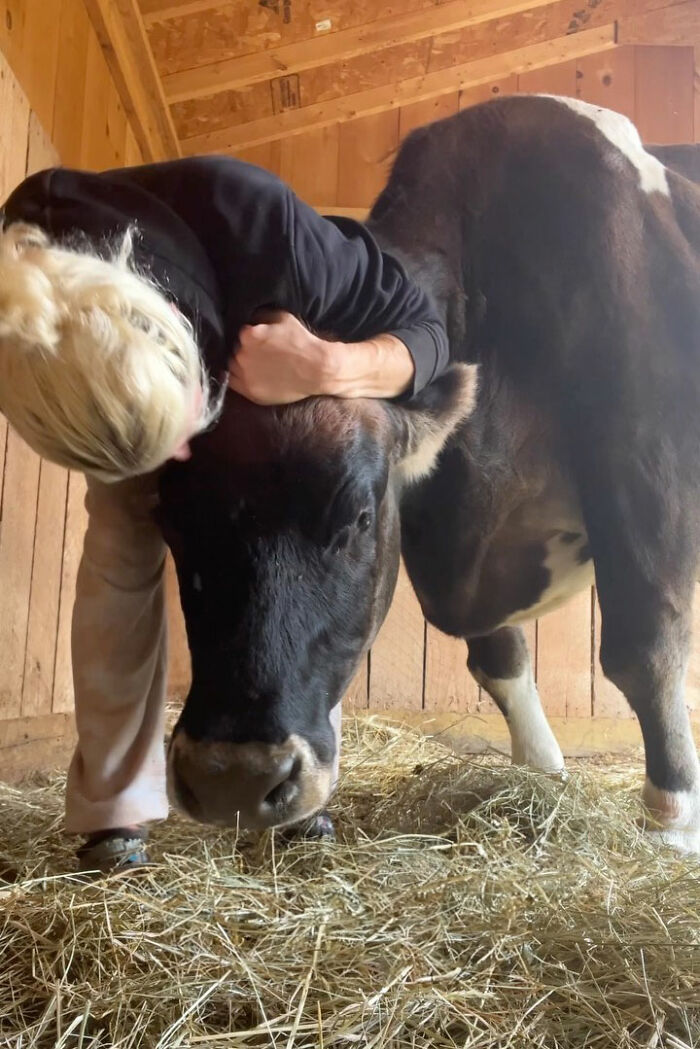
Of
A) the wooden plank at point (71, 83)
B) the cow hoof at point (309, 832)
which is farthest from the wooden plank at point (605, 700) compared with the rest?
the wooden plank at point (71, 83)

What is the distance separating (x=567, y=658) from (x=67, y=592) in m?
2.28

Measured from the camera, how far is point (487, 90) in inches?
198

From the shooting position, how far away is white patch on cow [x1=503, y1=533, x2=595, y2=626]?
268 centimetres

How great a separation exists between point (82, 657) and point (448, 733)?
255cm

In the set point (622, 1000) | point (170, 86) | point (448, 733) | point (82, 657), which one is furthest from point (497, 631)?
point (170, 86)

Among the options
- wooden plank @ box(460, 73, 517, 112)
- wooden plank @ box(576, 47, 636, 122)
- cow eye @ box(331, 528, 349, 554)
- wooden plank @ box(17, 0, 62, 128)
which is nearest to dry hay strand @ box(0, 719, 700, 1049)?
cow eye @ box(331, 528, 349, 554)

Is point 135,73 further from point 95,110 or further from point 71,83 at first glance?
point 71,83

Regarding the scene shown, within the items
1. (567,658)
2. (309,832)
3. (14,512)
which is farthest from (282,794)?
(567,658)

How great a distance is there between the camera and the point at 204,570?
170 cm

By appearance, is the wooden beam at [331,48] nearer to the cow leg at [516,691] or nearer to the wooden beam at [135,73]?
the wooden beam at [135,73]

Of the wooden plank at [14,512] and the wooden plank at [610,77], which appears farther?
the wooden plank at [610,77]

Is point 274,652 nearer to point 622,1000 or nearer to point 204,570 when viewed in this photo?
point 204,570

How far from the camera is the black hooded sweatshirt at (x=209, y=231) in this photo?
158 cm

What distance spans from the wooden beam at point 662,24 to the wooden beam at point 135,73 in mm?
2403
